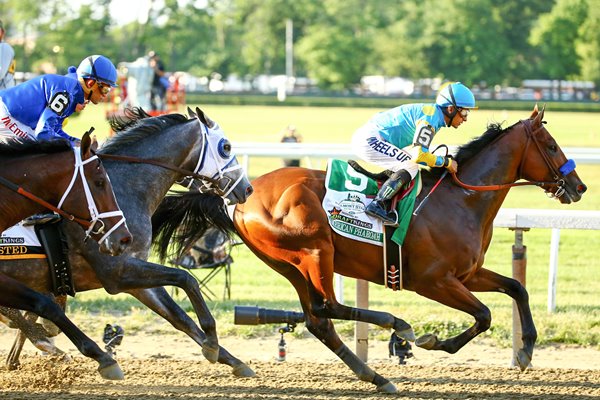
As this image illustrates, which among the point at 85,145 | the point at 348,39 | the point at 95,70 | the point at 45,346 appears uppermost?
the point at 348,39

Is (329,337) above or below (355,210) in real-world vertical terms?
below

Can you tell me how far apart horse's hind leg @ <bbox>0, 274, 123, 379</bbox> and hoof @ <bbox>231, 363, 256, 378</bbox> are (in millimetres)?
1037

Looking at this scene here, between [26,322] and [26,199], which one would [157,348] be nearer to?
[26,322]

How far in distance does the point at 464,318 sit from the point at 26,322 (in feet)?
11.2

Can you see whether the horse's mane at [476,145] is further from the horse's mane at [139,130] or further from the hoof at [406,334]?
the horse's mane at [139,130]

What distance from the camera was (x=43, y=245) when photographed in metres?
5.86

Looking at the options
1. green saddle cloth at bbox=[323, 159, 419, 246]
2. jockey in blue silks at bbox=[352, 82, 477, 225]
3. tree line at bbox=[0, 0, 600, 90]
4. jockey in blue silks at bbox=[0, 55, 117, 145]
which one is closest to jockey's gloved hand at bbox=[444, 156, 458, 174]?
jockey in blue silks at bbox=[352, 82, 477, 225]

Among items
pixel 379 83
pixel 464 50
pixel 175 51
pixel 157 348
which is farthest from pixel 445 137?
pixel 175 51

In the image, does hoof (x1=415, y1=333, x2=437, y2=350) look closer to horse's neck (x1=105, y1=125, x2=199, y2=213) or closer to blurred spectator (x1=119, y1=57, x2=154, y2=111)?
horse's neck (x1=105, y1=125, x2=199, y2=213)

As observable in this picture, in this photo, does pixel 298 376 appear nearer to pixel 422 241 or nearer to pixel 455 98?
pixel 422 241

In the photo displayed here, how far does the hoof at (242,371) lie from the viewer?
248 inches

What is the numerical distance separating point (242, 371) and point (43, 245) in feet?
4.74

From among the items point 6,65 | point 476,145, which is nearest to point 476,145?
point 476,145

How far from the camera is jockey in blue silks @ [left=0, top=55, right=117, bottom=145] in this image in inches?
236
